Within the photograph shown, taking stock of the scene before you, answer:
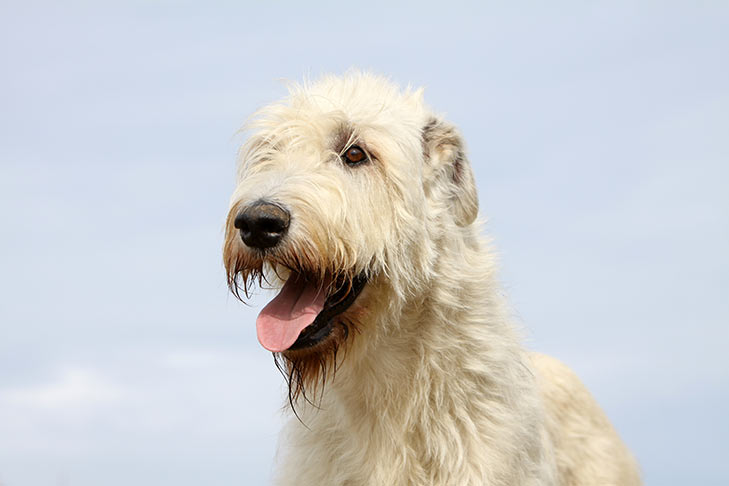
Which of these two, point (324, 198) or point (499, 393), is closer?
point (324, 198)

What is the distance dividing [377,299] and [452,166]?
1113 millimetres

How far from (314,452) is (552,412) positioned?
2.15 meters

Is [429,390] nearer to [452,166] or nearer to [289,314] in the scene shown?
[289,314]

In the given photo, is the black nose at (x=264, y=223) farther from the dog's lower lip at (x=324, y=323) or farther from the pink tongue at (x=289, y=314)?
the dog's lower lip at (x=324, y=323)

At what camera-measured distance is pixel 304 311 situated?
575 centimetres

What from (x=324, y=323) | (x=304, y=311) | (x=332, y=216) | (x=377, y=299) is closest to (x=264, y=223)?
(x=332, y=216)

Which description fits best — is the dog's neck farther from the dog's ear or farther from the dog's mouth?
the dog's ear

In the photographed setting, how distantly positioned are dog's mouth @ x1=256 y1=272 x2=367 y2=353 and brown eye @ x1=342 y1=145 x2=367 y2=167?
2.34 ft

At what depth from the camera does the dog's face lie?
551 cm

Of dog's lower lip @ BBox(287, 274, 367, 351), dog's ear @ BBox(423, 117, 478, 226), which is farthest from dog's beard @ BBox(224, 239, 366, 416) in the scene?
dog's ear @ BBox(423, 117, 478, 226)

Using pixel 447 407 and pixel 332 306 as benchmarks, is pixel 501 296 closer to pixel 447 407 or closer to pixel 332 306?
pixel 447 407

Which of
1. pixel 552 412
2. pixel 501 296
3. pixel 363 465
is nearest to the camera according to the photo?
pixel 363 465

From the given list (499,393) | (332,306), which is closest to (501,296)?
(499,393)

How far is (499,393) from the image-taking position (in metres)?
6.07
